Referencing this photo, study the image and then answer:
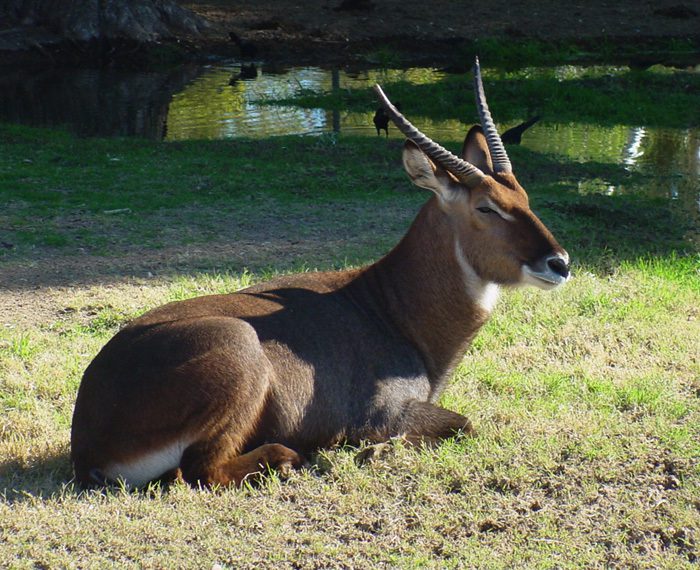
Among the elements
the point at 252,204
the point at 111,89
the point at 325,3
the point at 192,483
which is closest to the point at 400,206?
the point at 252,204

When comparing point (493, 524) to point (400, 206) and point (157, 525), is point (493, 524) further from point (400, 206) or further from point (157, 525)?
point (400, 206)

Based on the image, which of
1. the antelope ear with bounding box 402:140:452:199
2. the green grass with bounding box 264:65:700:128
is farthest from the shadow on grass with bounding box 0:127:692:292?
the green grass with bounding box 264:65:700:128

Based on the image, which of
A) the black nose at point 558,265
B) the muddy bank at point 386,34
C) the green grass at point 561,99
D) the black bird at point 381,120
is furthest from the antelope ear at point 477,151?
the muddy bank at point 386,34

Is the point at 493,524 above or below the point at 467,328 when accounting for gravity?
below

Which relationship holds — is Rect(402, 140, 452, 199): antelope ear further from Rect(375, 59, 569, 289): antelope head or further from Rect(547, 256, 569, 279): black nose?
Rect(547, 256, 569, 279): black nose

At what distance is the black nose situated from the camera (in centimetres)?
473

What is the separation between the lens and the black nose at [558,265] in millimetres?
4730

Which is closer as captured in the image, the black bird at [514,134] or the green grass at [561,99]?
the black bird at [514,134]

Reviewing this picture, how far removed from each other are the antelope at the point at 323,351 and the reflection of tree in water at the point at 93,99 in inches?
360

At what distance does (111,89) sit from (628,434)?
14777 millimetres

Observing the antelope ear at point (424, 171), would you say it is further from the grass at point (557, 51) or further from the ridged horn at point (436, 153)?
the grass at point (557, 51)

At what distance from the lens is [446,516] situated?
13.5ft

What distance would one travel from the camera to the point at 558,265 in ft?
15.6

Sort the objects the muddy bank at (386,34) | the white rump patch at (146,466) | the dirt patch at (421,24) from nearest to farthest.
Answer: the white rump patch at (146,466)
the muddy bank at (386,34)
the dirt patch at (421,24)
